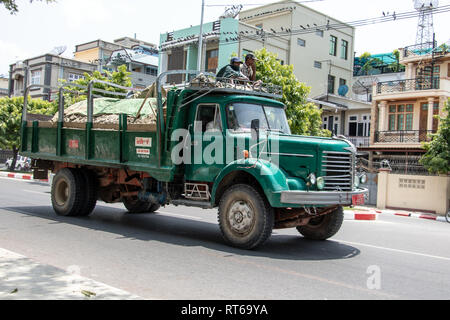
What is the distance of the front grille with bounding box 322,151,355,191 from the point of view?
7.57 m

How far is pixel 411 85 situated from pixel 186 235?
24898 mm

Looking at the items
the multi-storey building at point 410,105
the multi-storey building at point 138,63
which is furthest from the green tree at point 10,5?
the multi-storey building at point 138,63

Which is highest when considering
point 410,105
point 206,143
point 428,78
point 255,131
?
point 428,78

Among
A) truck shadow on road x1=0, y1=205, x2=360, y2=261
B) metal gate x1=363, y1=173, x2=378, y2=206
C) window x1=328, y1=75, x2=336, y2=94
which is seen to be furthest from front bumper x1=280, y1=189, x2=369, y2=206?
window x1=328, y1=75, x2=336, y2=94

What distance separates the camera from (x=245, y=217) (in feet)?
24.5

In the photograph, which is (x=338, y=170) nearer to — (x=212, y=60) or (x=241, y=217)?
(x=241, y=217)

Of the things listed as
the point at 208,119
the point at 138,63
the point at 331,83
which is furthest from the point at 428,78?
the point at 138,63

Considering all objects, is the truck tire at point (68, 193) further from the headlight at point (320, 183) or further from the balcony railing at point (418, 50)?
the balcony railing at point (418, 50)

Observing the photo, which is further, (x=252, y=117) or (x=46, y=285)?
(x=252, y=117)

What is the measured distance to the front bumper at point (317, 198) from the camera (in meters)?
6.94

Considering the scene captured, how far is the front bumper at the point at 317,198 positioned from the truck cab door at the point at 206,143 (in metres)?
1.61

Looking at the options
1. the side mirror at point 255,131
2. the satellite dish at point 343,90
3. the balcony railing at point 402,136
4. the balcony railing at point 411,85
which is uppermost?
the satellite dish at point 343,90

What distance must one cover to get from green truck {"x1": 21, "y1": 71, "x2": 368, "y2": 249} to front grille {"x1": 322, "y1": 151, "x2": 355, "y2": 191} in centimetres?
2

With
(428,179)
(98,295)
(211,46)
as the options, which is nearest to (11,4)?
(98,295)
